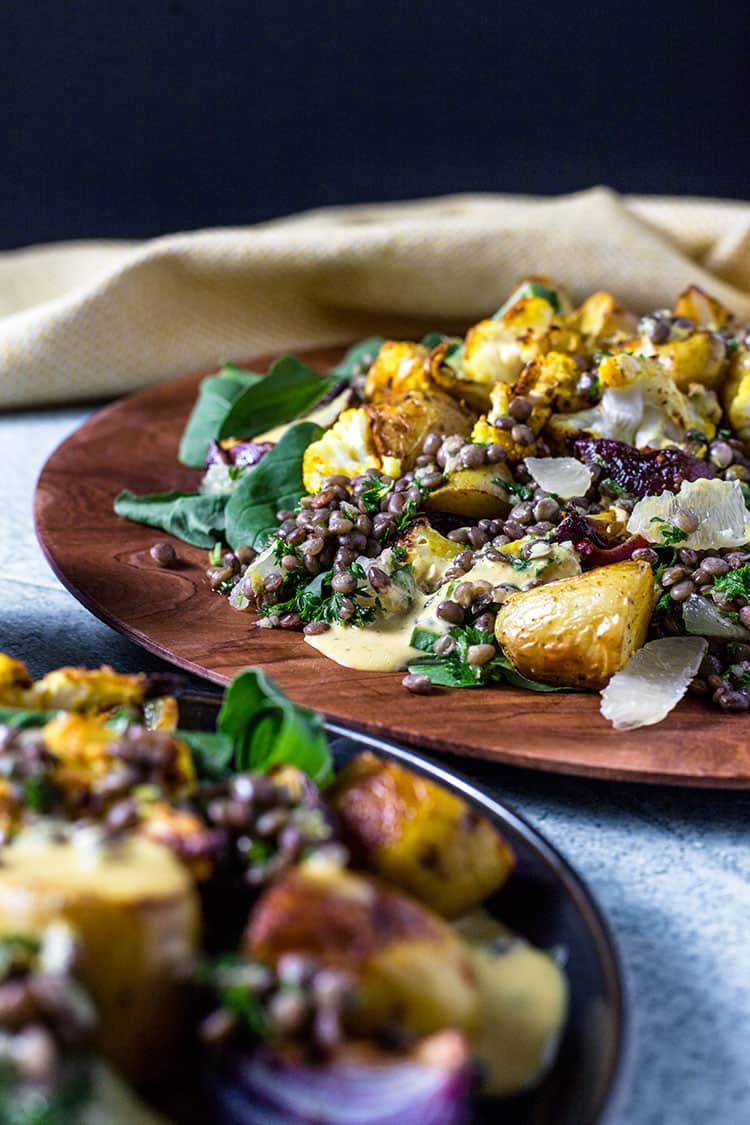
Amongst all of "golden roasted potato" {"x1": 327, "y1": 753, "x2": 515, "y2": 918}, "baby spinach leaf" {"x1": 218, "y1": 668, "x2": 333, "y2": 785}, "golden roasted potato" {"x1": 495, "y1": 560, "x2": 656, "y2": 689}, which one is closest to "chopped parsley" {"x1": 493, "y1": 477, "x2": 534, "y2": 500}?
"golden roasted potato" {"x1": 495, "y1": 560, "x2": 656, "y2": 689}

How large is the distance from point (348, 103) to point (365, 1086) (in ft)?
19.2

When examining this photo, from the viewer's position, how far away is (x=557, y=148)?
6387 millimetres

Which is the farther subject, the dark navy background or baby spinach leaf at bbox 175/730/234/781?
the dark navy background

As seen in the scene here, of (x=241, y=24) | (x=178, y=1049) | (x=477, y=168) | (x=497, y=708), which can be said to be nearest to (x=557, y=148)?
(x=477, y=168)

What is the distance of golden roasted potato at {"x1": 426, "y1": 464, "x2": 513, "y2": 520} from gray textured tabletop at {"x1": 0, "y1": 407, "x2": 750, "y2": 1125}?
640 millimetres

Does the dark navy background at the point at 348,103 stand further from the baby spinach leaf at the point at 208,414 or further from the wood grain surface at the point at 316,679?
the wood grain surface at the point at 316,679

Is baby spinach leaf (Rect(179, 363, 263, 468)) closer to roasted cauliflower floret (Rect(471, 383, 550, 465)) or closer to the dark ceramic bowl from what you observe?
roasted cauliflower floret (Rect(471, 383, 550, 465))

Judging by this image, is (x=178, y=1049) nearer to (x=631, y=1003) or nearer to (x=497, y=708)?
(x=631, y=1003)

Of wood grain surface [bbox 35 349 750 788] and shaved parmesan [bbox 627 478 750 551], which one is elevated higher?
shaved parmesan [bbox 627 478 750 551]

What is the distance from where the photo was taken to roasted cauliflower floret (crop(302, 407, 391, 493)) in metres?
2.88

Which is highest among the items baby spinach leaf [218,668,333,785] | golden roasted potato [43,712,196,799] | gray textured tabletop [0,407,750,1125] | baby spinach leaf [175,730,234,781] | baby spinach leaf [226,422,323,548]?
golden roasted potato [43,712,196,799]

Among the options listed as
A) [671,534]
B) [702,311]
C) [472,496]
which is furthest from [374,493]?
[702,311]

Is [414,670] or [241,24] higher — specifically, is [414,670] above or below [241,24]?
below

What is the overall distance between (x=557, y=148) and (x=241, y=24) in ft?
5.07
